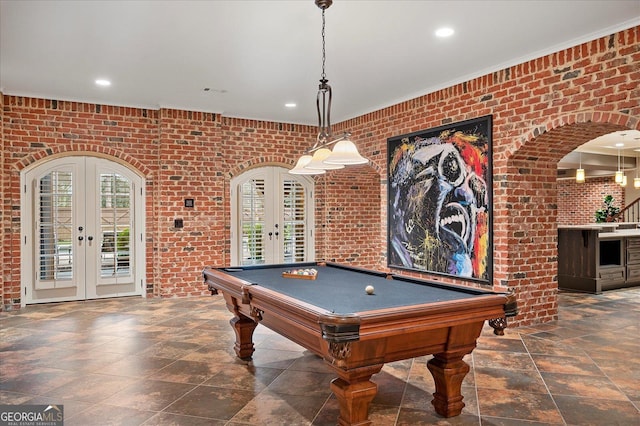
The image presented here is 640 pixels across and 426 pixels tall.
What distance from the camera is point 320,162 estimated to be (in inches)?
147

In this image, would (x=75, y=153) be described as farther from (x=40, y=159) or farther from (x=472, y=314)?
(x=472, y=314)

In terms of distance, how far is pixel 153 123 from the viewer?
720cm

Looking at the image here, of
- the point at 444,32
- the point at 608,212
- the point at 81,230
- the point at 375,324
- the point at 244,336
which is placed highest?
the point at 444,32

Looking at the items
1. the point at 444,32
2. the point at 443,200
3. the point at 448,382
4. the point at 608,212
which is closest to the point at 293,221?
the point at 443,200

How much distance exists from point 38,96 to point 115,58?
245 centimetres

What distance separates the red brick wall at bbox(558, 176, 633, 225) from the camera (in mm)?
13227

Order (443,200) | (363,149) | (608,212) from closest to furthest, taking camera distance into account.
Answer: (443,200), (363,149), (608,212)

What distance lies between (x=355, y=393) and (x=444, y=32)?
322 centimetres

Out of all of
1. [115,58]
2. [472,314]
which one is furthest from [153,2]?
[472,314]

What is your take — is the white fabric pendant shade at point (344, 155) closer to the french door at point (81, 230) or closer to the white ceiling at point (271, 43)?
the white ceiling at point (271, 43)

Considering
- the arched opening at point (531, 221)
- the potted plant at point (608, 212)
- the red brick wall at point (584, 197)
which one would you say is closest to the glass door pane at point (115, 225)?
the arched opening at point (531, 221)

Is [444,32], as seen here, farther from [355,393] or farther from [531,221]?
[355,393]

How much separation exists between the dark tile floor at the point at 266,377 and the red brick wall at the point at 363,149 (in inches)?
41.5

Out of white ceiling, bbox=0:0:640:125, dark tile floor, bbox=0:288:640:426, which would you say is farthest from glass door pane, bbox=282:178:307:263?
dark tile floor, bbox=0:288:640:426
